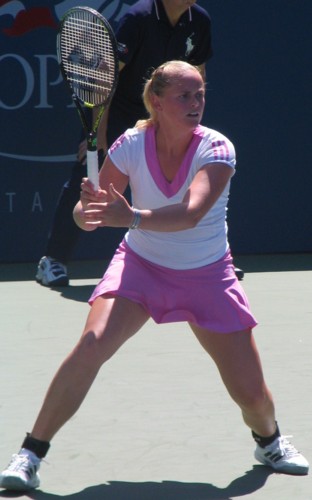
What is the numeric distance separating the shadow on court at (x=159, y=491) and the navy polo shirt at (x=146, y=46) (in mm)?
2901

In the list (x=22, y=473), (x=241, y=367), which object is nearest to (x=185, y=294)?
(x=241, y=367)

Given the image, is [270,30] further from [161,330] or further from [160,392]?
[160,392]

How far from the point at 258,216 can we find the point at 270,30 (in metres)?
1.15

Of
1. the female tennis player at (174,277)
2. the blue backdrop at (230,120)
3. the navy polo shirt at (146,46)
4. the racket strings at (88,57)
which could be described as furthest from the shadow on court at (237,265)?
the female tennis player at (174,277)

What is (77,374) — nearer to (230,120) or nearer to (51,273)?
(51,273)

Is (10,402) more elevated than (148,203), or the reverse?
(148,203)

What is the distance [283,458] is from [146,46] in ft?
9.75

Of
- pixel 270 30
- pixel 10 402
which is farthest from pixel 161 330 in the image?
pixel 270 30

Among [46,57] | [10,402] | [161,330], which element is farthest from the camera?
[46,57]

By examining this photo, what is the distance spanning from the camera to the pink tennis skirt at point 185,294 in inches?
150

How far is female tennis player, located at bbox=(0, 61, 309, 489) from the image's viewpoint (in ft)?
12.1

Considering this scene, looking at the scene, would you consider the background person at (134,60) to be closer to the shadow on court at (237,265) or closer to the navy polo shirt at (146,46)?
the navy polo shirt at (146,46)

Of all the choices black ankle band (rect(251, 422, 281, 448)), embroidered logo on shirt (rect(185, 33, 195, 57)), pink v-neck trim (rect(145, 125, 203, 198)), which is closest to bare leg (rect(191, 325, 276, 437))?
black ankle band (rect(251, 422, 281, 448))

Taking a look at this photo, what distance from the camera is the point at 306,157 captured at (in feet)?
24.8
